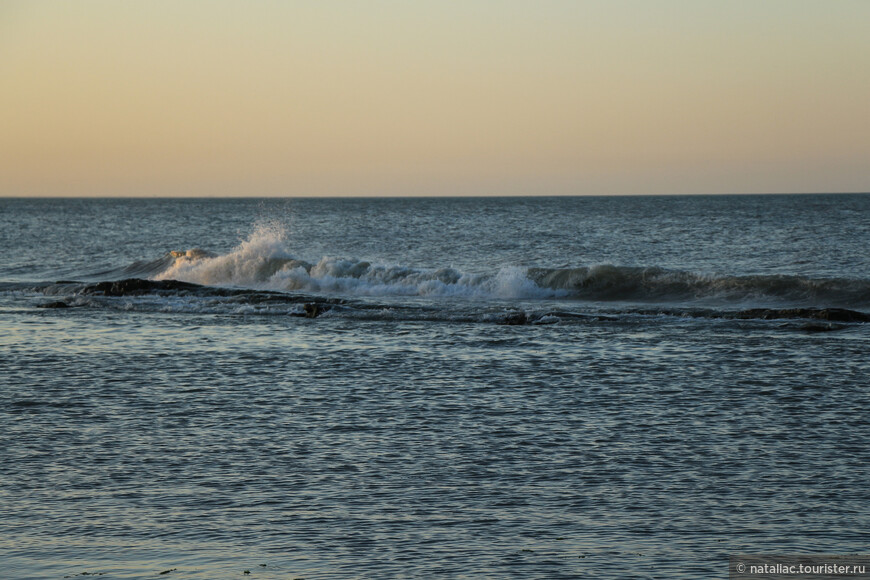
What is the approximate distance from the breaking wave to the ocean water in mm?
1389

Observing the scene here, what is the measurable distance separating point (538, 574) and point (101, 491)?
4.03 m

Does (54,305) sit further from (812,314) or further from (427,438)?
(812,314)

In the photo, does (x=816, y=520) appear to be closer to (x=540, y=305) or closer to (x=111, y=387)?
(x=111, y=387)

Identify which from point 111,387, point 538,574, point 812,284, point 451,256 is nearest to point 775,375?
point 538,574

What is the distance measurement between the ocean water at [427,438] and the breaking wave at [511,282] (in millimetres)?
1389

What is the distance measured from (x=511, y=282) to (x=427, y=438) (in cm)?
2005

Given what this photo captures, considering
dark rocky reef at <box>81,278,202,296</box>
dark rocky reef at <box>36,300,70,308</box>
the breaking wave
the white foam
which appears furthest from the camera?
the white foam

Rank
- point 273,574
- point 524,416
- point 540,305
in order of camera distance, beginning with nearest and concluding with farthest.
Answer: point 273,574 < point 524,416 < point 540,305

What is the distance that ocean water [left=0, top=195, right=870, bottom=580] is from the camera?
6.96 m

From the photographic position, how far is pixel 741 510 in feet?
25.3

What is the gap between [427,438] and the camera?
33.5ft

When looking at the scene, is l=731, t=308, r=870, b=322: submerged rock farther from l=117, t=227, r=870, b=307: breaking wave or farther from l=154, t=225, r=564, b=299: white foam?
l=154, t=225, r=564, b=299: white foam

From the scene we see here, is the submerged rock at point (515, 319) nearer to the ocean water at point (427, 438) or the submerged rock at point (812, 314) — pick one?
the ocean water at point (427, 438)

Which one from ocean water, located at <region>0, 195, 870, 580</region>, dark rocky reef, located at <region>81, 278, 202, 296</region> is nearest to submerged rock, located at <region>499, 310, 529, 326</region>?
ocean water, located at <region>0, 195, 870, 580</region>
